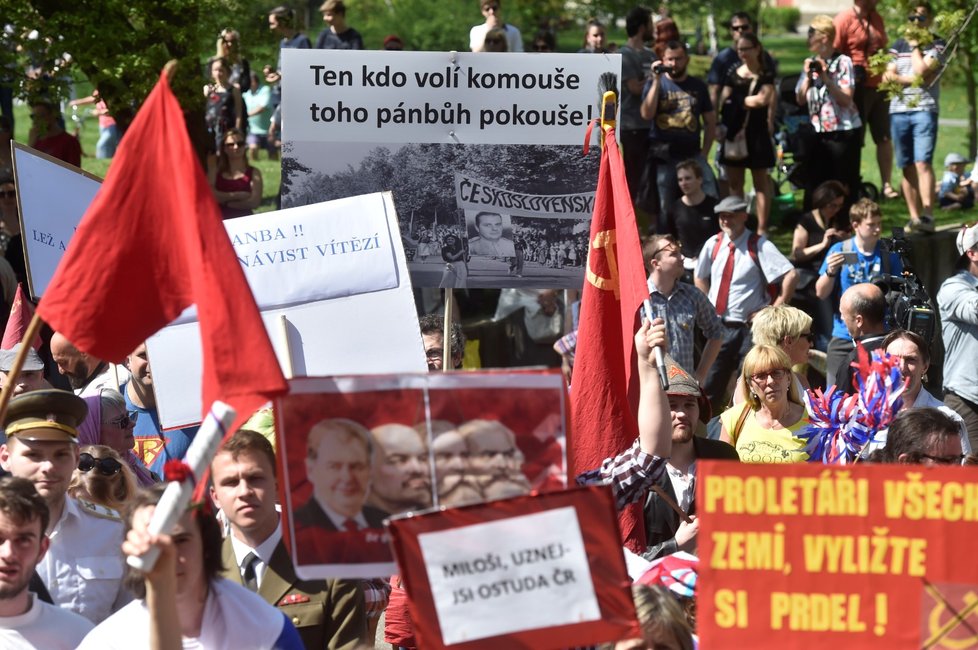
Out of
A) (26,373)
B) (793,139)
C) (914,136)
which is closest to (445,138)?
(26,373)

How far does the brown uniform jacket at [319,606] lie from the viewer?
445cm

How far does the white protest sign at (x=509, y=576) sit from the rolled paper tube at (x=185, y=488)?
53cm

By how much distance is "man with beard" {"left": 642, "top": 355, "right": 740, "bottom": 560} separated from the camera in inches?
213

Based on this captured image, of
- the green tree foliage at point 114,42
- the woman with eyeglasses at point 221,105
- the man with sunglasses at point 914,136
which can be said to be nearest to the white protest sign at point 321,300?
the green tree foliage at point 114,42

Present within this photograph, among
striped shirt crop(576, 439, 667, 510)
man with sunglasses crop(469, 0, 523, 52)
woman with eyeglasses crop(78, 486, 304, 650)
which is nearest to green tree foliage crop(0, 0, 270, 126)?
man with sunglasses crop(469, 0, 523, 52)

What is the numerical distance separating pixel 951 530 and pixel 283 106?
3974 millimetres

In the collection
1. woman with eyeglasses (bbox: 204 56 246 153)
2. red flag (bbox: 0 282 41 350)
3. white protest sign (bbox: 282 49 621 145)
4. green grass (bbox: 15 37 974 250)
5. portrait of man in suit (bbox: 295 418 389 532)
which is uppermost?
white protest sign (bbox: 282 49 621 145)

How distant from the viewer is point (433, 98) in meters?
6.85

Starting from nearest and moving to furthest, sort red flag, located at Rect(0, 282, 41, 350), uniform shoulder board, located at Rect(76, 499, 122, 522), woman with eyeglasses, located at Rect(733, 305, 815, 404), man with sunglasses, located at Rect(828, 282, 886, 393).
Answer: uniform shoulder board, located at Rect(76, 499, 122, 522)
red flag, located at Rect(0, 282, 41, 350)
woman with eyeglasses, located at Rect(733, 305, 815, 404)
man with sunglasses, located at Rect(828, 282, 886, 393)

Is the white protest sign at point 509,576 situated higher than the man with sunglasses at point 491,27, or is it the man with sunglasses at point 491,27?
the man with sunglasses at point 491,27

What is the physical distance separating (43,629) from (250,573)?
2.23 ft

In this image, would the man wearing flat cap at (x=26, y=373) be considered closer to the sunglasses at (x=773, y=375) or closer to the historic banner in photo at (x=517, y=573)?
the sunglasses at (x=773, y=375)

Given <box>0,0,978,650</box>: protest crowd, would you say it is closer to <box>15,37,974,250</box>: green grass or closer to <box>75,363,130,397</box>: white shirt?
<box>75,363,130,397</box>: white shirt

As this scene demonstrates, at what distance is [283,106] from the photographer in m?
6.67
